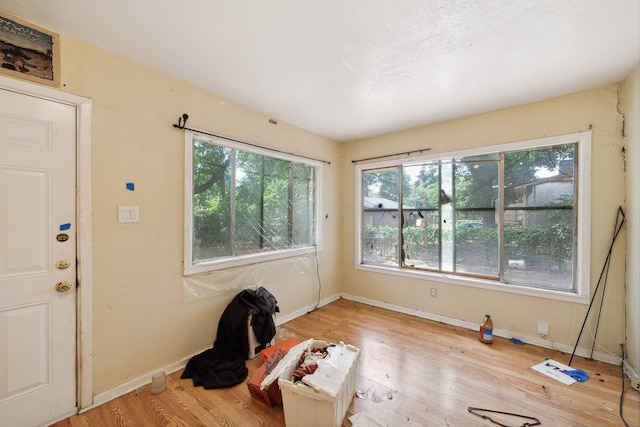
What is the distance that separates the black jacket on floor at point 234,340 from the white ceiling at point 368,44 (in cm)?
205

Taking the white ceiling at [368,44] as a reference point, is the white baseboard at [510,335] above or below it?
below

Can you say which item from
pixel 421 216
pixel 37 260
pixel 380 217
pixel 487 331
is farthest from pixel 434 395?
pixel 37 260

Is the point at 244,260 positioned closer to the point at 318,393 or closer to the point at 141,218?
the point at 141,218

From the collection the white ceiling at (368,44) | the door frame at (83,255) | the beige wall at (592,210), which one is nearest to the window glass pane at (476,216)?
the beige wall at (592,210)

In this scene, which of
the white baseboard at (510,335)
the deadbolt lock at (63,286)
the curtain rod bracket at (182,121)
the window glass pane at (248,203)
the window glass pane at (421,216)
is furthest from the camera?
the window glass pane at (421,216)

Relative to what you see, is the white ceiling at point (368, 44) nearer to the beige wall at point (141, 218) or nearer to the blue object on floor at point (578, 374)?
the beige wall at point (141, 218)

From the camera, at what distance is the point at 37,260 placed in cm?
158

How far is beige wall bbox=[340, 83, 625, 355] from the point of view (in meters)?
2.30

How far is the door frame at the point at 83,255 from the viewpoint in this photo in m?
1.70

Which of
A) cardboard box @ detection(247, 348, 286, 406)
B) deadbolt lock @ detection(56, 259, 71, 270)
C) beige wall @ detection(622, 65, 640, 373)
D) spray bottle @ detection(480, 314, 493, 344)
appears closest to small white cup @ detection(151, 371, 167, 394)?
cardboard box @ detection(247, 348, 286, 406)

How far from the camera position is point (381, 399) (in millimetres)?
1844

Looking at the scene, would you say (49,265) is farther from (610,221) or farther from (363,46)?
(610,221)

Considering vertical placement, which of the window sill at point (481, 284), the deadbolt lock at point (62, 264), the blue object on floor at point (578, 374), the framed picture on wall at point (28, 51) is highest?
the framed picture on wall at point (28, 51)

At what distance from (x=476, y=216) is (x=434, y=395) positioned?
201cm
